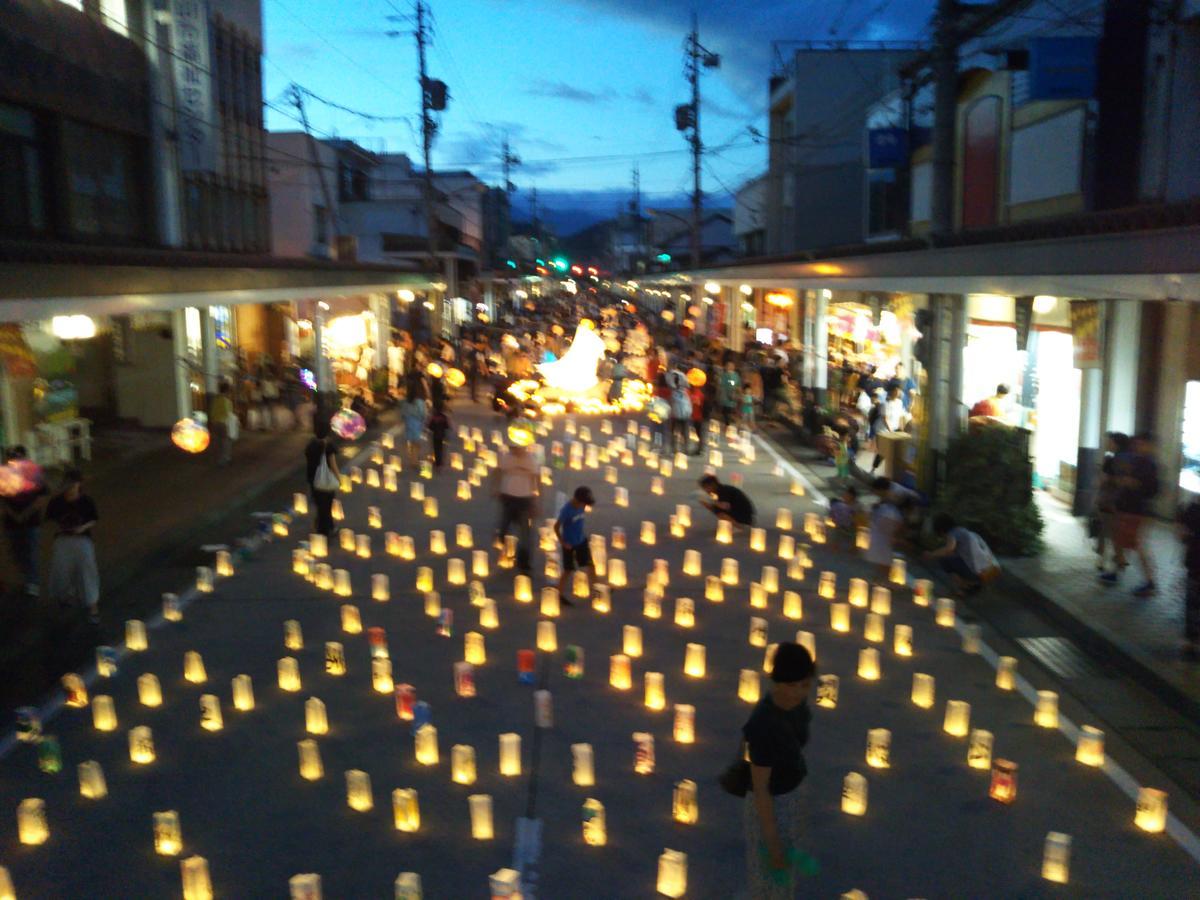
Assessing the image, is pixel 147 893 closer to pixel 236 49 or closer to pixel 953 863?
pixel 953 863

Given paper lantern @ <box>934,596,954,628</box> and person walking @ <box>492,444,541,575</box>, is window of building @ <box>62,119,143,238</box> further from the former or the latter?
paper lantern @ <box>934,596,954,628</box>

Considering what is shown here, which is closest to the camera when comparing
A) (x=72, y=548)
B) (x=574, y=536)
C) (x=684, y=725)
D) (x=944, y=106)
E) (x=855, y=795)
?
(x=855, y=795)

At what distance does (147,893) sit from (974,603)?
25.6 ft

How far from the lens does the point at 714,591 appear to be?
1058 cm

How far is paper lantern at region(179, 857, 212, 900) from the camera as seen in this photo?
515 cm

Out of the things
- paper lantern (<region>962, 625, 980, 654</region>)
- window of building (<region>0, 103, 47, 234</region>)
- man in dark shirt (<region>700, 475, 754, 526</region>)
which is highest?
window of building (<region>0, 103, 47, 234</region>)

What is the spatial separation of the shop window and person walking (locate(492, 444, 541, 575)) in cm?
769

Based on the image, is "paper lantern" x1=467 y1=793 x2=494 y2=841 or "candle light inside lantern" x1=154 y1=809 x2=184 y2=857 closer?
"candle light inside lantern" x1=154 y1=809 x2=184 y2=857

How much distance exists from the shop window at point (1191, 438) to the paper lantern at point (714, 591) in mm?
5978

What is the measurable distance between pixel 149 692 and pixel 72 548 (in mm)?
2080

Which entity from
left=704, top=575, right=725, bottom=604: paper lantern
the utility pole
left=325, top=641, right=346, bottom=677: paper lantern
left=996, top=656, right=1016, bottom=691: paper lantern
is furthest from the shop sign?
left=325, top=641, right=346, bottom=677: paper lantern

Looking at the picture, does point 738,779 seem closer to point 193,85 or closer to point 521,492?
point 521,492

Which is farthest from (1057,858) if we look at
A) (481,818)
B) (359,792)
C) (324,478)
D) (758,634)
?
(324,478)

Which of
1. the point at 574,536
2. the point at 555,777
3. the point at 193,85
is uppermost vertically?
the point at 193,85
